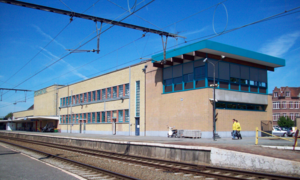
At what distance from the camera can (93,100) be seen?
46.7m

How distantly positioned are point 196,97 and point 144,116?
9.20m

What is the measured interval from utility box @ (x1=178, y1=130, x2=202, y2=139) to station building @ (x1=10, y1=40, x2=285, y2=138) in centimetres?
48

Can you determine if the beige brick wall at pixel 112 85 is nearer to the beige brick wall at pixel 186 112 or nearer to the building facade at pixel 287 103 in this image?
the beige brick wall at pixel 186 112

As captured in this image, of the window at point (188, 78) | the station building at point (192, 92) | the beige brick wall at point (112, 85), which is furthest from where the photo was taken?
the beige brick wall at point (112, 85)

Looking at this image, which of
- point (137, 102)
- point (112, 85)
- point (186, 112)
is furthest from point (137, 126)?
point (186, 112)

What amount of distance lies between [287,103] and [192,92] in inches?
2036

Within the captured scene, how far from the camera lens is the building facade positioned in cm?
6838

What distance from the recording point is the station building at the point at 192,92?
26.7 m

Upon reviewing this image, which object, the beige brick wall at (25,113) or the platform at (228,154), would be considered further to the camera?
the beige brick wall at (25,113)

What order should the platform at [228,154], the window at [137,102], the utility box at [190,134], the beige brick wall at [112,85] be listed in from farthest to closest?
the beige brick wall at [112,85] → the window at [137,102] → the utility box at [190,134] → the platform at [228,154]

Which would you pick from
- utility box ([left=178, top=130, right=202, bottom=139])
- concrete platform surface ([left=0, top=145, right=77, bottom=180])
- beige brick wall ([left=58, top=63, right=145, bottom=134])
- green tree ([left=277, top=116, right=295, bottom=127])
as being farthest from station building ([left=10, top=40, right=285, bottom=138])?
green tree ([left=277, top=116, right=295, bottom=127])

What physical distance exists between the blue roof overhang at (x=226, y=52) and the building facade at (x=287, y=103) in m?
41.8

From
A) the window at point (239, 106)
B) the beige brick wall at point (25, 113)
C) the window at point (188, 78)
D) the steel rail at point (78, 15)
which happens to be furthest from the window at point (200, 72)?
the beige brick wall at point (25, 113)

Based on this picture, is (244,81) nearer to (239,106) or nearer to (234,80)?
(234,80)
